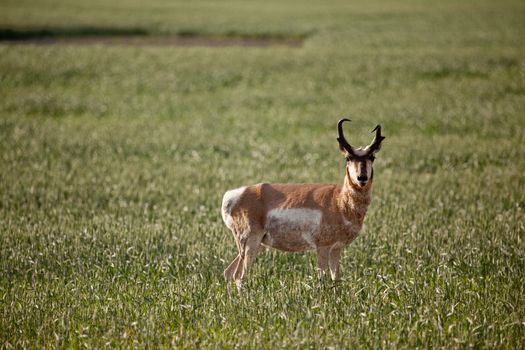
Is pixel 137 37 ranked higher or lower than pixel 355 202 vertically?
higher

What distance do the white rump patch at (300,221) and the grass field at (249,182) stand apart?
623mm

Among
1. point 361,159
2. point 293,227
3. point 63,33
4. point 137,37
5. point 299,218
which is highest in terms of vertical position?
point 361,159

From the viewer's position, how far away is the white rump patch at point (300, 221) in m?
8.41

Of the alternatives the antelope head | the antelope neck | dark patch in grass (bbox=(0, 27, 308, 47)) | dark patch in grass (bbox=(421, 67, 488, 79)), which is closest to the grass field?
dark patch in grass (bbox=(421, 67, 488, 79))

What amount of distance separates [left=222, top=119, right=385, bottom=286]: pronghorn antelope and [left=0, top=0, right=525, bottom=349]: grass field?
460 mm

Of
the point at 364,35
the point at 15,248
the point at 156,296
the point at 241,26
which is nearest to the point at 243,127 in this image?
the point at 15,248

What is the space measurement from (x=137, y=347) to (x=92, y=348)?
1.43ft

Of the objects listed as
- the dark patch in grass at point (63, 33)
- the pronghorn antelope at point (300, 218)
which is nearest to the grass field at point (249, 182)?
the pronghorn antelope at point (300, 218)

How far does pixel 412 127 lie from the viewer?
23734 millimetres

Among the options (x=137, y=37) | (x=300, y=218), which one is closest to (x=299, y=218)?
(x=300, y=218)

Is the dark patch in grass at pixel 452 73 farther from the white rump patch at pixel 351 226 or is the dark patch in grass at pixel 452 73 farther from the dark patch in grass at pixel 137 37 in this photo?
the white rump patch at pixel 351 226

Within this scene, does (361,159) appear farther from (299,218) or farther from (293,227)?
(293,227)

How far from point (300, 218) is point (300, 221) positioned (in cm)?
3

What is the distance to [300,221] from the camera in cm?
841
